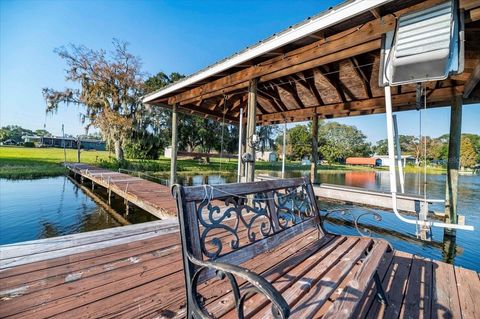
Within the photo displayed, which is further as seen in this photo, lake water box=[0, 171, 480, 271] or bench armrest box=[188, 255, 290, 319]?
lake water box=[0, 171, 480, 271]

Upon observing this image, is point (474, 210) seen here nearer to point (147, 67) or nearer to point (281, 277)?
point (281, 277)

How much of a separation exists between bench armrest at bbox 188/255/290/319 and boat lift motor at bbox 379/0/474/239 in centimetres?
Answer: 172

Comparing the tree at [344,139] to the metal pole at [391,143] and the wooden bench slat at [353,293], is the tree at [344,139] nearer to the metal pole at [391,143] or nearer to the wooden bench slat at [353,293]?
the metal pole at [391,143]

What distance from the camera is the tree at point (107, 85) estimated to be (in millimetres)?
16859

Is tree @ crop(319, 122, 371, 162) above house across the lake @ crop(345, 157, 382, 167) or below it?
above

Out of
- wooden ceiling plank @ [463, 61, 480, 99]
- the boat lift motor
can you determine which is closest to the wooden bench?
the boat lift motor

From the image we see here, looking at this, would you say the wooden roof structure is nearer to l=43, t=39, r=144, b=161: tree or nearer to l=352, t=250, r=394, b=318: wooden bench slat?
l=352, t=250, r=394, b=318: wooden bench slat

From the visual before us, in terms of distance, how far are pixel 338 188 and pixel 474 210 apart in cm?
593

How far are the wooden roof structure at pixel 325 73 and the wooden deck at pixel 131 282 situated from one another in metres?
2.60

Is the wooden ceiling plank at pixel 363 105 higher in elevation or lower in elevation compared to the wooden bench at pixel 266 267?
higher

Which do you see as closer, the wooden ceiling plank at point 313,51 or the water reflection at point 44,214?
the wooden ceiling plank at point 313,51

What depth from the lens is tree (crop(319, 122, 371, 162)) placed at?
49.7 meters

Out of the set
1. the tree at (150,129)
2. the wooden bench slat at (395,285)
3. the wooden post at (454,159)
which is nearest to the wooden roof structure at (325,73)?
the wooden post at (454,159)

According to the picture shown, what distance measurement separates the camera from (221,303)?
1.44 metres
